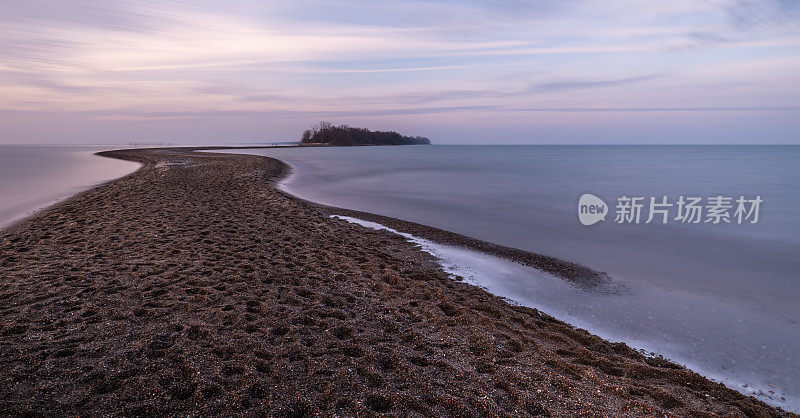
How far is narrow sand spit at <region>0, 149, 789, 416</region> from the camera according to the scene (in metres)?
3.37

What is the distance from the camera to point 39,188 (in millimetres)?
20062

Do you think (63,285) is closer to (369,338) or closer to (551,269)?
(369,338)

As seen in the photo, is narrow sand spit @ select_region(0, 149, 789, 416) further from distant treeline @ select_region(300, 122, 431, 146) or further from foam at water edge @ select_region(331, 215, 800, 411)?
distant treeline @ select_region(300, 122, 431, 146)

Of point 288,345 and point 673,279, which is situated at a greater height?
point 288,345

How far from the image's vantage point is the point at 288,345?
4203 millimetres

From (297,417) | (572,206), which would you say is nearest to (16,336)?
(297,417)

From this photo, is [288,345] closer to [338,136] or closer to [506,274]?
[506,274]

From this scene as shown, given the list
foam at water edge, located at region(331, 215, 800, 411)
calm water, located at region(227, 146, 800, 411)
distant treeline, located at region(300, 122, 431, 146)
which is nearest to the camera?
foam at water edge, located at region(331, 215, 800, 411)

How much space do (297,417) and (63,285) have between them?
4.65 meters

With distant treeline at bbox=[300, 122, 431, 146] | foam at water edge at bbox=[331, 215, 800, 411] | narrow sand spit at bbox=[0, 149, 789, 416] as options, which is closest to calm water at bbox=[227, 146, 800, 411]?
foam at water edge at bbox=[331, 215, 800, 411]

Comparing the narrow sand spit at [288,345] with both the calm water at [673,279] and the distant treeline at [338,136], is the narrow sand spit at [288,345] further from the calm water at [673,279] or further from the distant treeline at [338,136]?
the distant treeline at [338,136]

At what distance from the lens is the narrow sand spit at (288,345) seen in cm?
337

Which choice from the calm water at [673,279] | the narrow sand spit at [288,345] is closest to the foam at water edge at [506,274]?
the calm water at [673,279]

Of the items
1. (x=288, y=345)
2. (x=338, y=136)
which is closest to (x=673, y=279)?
(x=288, y=345)
